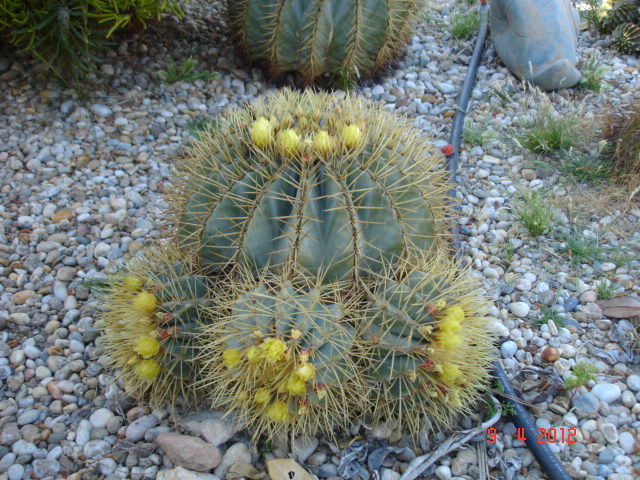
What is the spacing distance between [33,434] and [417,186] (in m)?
1.56

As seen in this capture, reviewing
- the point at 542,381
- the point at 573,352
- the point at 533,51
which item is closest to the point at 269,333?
the point at 542,381

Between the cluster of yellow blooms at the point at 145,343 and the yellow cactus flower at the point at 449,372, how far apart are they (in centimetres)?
89

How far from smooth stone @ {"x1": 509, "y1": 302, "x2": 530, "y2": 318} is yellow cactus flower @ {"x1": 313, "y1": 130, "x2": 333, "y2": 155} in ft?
3.91

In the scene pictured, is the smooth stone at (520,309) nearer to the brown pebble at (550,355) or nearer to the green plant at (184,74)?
the brown pebble at (550,355)

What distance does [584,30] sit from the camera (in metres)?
4.54

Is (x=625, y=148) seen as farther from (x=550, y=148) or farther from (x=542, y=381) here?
(x=542, y=381)

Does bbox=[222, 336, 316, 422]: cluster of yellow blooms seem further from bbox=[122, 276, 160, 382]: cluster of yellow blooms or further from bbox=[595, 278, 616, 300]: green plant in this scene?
bbox=[595, 278, 616, 300]: green plant

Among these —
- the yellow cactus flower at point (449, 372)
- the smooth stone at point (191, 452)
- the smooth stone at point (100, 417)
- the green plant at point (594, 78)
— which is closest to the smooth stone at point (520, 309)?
the yellow cactus flower at point (449, 372)

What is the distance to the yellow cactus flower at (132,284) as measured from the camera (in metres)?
1.96

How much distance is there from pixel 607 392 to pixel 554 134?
62.9 inches

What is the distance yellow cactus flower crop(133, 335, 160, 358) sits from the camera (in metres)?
1.85

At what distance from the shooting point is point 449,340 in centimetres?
173

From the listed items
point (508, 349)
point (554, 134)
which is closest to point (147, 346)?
point (508, 349)

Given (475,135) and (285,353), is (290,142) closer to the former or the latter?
(285,353)
